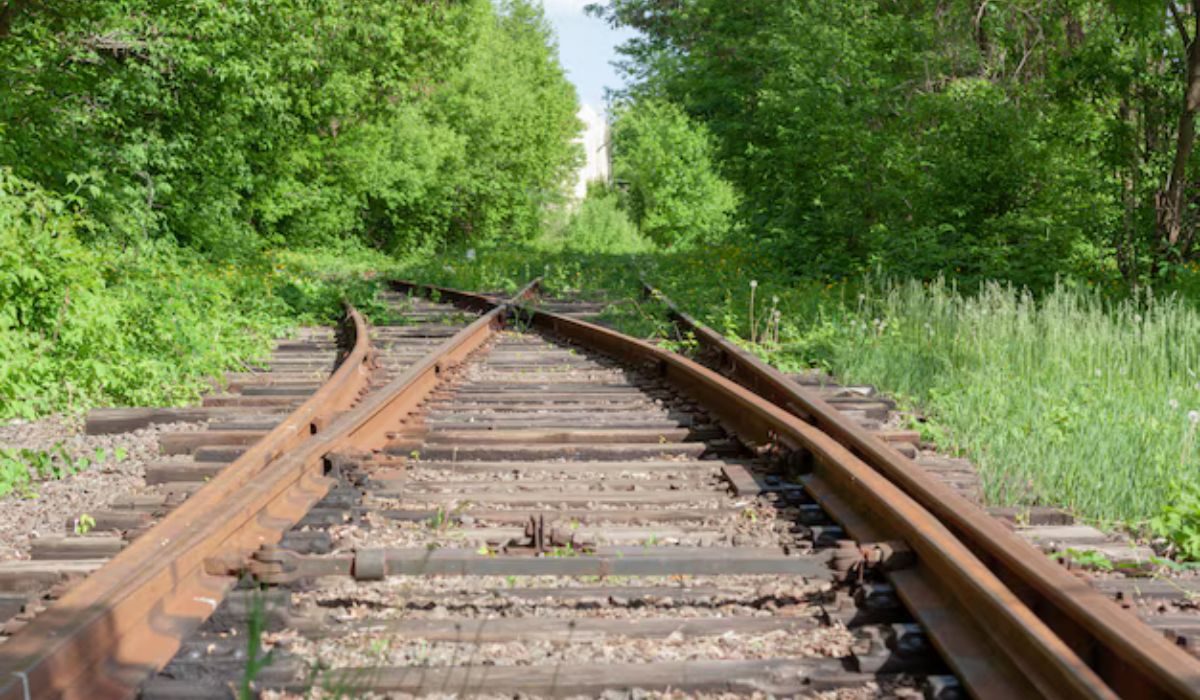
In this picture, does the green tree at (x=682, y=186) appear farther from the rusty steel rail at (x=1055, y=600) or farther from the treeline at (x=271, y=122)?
the rusty steel rail at (x=1055, y=600)

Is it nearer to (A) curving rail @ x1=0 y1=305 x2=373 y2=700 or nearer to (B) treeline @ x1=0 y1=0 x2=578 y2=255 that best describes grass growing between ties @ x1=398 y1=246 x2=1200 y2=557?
(A) curving rail @ x1=0 y1=305 x2=373 y2=700

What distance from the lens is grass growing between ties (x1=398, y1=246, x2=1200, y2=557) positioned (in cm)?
379

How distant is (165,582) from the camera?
2400 millimetres

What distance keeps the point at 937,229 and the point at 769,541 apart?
27.8ft

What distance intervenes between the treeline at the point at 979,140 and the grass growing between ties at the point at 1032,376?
2.48 ft

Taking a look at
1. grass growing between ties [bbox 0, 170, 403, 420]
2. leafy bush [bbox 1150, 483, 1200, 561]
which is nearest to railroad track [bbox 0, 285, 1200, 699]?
leafy bush [bbox 1150, 483, 1200, 561]

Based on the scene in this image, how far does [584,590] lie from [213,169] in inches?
713

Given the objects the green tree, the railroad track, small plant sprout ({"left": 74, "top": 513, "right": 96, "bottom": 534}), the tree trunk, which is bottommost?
small plant sprout ({"left": 74, "top": 513, "right": 96, "bottom": 534})

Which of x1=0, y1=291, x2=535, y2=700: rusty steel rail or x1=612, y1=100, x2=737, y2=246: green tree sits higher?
x1=612, y1=100, x2=737, y2=246: green tree

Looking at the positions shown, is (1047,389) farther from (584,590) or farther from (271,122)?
(271,122)

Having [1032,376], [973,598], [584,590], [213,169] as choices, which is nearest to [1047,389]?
[1032,376]

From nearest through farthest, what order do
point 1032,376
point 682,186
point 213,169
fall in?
point 1032,376 → point 213,169 → point 682,186

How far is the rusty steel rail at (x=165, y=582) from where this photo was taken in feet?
6.34

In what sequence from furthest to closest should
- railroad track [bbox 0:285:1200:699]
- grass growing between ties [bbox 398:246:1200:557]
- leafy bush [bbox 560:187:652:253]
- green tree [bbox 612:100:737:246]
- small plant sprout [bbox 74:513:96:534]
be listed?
1. leafy bush [bbox 560:187:652:253]
2. green tree [bbox 612:100:737:246]
3. grass growing between ties [bbox 398:246:1200:557]
4. small plant sprout [bbox 74:513:96:534]
5. railroad track [bbox 0:285:1200:699]
